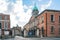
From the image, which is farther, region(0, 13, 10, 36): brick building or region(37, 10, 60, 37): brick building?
region(0, 13, 10, 36): brick building

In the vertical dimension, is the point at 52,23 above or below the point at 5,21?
below

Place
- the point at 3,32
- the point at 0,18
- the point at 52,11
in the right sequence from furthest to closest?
the point at 0,18, the point at 3,32, the point at 52,11

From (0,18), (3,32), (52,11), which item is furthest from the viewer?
(0,18)

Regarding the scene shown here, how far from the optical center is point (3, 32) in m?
50.1

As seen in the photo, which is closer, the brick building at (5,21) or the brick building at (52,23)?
the brick building at (52,23)

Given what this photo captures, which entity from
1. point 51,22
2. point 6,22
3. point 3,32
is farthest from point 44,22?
point 6,22

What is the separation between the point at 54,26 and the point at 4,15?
74.7ft

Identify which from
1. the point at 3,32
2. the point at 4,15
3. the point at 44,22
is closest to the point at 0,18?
the point at 4,15

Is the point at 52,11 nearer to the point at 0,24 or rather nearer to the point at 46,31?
the point at 46,31

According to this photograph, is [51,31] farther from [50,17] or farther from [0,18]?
[0,18]

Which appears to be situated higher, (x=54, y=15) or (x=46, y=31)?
(x=54, y=15)

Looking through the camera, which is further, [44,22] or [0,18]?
[0,18]

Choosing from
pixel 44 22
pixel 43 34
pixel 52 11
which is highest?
pixel 52 11

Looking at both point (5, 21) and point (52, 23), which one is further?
point (5, 21)
